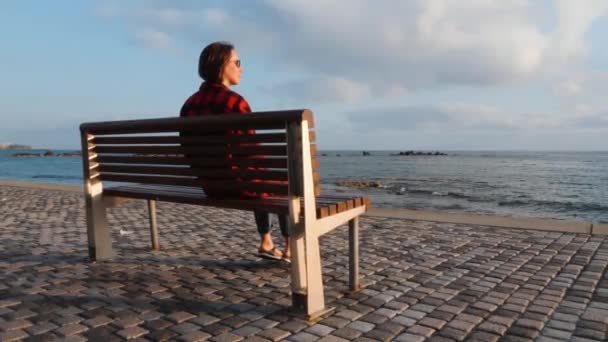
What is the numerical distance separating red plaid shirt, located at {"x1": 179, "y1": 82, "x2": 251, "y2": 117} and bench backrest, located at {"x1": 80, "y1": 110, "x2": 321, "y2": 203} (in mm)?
214

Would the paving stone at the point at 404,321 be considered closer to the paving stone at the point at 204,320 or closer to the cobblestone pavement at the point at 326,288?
the cobblestone pavement at the point at 326,288

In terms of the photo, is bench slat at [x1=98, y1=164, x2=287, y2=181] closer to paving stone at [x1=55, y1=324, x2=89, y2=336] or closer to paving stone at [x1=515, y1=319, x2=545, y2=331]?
paving stone at [x1=55, y1=324, x2=89, y2=336]

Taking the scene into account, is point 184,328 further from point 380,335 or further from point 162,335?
point 380,335

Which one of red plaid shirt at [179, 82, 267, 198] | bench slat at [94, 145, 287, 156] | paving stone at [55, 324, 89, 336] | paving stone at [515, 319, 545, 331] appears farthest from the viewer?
red plaid shirt at [179, 82, 267, 198]

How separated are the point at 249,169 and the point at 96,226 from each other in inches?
85.3

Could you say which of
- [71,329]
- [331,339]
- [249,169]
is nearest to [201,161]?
[249,169]

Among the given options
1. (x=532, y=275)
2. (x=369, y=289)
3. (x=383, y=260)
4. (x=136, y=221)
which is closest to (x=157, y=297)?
(x=369, y=289)

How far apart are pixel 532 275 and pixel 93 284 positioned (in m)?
3.73

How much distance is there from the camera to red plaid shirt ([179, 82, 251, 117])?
362 centimetres

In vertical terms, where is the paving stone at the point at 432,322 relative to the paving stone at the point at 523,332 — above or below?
above

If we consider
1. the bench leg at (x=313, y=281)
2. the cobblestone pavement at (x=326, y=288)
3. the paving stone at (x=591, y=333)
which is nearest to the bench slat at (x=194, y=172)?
the bench leg at (x=313, y=281)

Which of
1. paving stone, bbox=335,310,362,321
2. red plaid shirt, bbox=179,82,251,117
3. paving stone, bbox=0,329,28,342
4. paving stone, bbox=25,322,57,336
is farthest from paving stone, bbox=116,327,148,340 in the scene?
red plaid shirt, bbox=179,82,251,117

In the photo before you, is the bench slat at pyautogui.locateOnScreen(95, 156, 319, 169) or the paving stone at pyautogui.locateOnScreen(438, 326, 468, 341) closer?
the paving stone at pyautogui.locateOnScreen(438, 326, 468, 341)

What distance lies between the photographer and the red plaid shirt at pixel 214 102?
11.9ft
